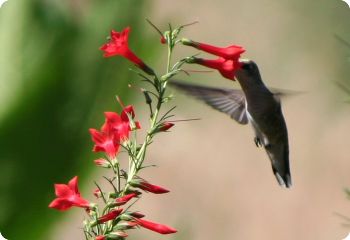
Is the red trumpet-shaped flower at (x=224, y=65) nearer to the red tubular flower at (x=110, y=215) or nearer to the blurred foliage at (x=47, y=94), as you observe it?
the red tubular flower at (x=110, y=215)

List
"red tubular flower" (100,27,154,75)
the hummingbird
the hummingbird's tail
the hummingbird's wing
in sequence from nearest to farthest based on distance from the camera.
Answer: "red tubular flower" (100,27,154,75)
the hummingbird's wing
the hummingbird
the hummingbird's tail

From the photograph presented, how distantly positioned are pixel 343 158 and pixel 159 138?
1315 mm

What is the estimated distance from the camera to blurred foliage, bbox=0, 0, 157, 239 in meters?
2.13

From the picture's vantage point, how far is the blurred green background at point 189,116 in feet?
7.09

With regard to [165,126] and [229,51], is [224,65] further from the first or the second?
[165,126]

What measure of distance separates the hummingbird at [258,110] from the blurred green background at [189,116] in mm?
275

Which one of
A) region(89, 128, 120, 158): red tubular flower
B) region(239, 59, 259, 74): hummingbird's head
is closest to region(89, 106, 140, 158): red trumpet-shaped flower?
region(89, 128, 120, 158): red tubular flower

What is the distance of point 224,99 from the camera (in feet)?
7.61

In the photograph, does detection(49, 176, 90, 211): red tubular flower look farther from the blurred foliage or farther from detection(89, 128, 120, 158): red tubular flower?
the blurred foliage

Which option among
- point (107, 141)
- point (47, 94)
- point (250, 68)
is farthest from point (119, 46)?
point (250, 68)

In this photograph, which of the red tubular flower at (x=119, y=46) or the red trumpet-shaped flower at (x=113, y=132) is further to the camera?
the red tubular flower at (x=119, y=46)

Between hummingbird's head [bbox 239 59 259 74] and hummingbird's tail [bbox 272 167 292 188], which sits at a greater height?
hummingbird's head [bbox 239 59 259 74]

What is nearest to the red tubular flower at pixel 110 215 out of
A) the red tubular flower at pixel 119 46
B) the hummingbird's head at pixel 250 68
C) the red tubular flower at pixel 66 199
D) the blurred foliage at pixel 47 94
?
the red tubular flower at pixel 66 199

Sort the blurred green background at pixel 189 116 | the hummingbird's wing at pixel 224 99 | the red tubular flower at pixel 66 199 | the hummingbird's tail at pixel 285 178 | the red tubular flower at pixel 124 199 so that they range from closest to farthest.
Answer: the red tubular flower at pixel 124 199, the red tubular flower at pixel 66 199, the hummingbird's wing at pixel 224 99, the blurred green background at pixel 189 116, the hummingbird's tail at pixel 285 178
